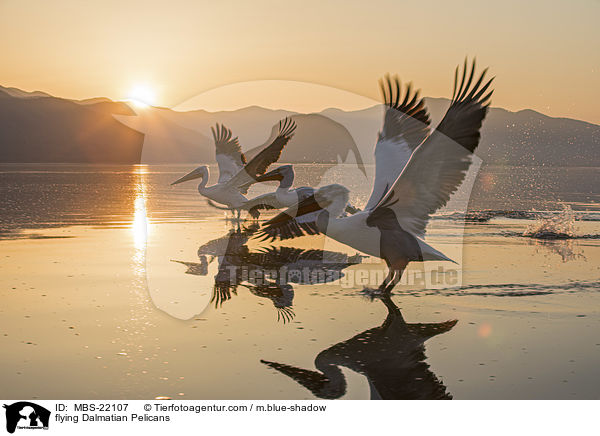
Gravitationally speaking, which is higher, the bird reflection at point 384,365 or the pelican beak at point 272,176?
the pelican beak at point 272,176

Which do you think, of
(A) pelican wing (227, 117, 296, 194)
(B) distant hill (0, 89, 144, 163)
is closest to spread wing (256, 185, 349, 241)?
(A) pelican wing (227, 117, 296, 194)

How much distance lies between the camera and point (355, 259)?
10.0 meters

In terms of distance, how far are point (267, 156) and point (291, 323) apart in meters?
8.28

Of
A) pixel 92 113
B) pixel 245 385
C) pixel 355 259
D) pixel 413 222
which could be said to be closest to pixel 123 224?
pixel 355 259

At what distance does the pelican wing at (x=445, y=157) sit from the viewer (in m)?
6.36

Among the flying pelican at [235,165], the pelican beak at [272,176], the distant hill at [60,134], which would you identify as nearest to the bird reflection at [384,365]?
the pelican beak at [272,176]

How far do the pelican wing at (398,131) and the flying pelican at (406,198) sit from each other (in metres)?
0.02

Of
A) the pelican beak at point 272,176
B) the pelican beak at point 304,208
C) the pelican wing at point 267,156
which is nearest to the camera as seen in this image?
the pelican beak at point 304,208

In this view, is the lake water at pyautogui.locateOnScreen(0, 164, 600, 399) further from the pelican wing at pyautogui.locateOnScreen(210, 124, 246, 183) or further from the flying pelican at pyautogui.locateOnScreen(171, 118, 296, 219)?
the pelican wing at pyautogui.locateOnScreen(210, 124, 246, 183)

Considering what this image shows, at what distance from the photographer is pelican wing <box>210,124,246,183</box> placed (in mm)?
18141

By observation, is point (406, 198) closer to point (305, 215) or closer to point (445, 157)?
point (445, 157)

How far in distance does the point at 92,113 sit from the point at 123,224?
195 m
